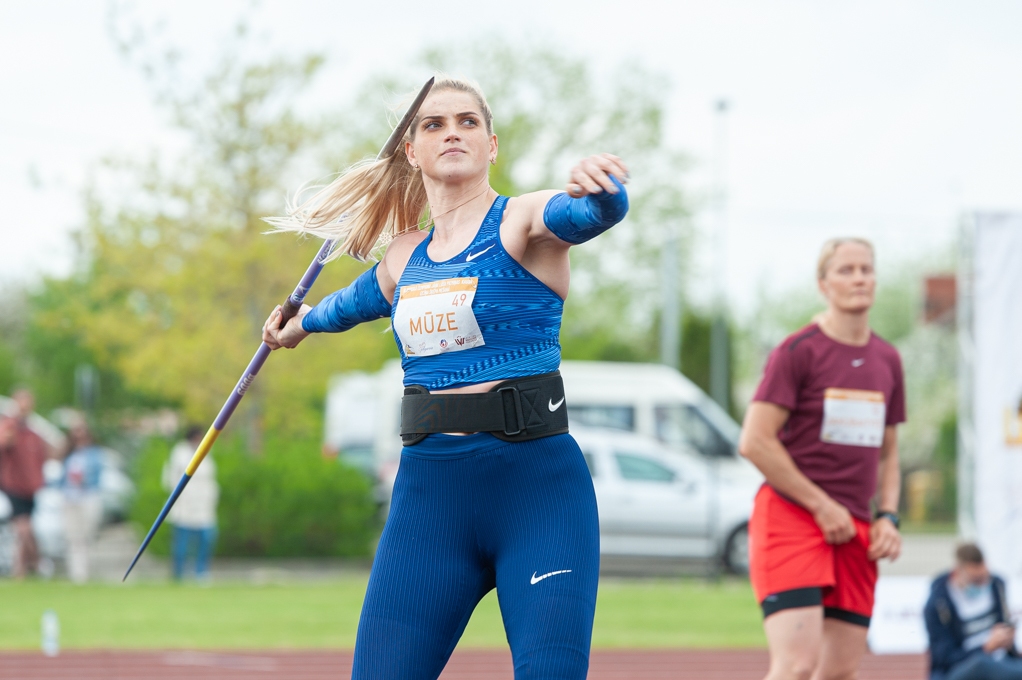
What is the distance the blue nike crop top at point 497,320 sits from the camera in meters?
3.28

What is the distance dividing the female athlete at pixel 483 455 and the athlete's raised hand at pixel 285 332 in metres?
0.64

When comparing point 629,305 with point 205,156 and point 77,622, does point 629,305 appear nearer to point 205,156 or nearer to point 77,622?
point 205,156

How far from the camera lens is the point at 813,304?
5212 centimetres

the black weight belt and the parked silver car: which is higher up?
the black weight belt

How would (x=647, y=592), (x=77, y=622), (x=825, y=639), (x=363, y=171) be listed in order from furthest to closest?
(x=647, y=592)
(x=77, y=622)
(x=825, y=639)
(x=363, y=171)

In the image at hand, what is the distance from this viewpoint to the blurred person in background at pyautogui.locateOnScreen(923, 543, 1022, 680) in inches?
312

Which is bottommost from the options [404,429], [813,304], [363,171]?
[813,304]

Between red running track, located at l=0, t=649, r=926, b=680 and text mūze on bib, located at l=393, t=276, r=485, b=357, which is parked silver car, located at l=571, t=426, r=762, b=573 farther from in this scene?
text mūze on bib, located at l=393, t=276, r=485, b=357

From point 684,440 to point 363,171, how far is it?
46.0ft

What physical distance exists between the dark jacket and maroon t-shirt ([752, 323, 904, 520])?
136 inches

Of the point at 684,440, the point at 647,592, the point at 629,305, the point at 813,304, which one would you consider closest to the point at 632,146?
the point at 629,305

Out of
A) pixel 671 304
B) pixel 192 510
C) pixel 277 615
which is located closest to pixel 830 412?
pixel 277 615

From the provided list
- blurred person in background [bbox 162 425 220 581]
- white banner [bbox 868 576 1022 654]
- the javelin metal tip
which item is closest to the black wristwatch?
the javelin metal tip

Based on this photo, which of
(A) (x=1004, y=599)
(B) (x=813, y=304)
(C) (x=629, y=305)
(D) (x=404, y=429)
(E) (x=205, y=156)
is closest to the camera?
(D) (x=404, y=429)
